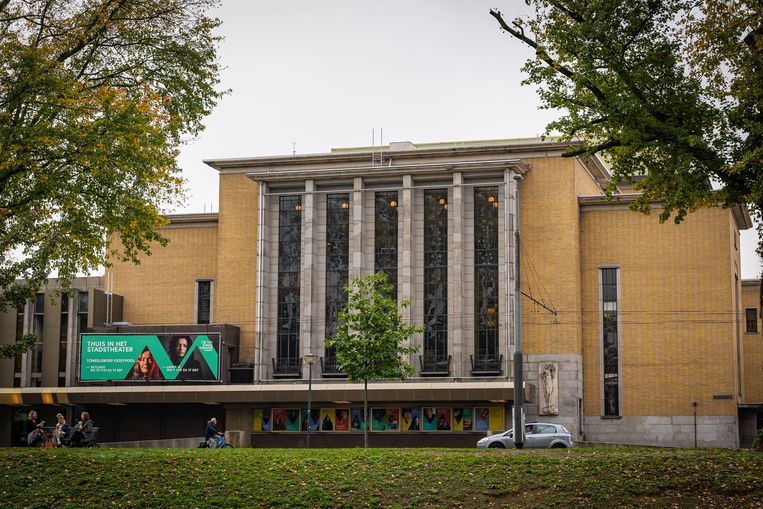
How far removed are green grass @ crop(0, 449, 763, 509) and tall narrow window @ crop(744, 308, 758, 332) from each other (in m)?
54.7

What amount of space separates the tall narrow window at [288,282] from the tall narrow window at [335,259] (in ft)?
6.39

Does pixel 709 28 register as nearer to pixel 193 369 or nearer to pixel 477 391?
pixel 477 391

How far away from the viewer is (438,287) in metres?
66.1

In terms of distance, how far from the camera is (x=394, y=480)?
26.4m

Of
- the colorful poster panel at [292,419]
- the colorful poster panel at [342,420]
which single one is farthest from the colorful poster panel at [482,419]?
the colorful poster panel at [292,419]

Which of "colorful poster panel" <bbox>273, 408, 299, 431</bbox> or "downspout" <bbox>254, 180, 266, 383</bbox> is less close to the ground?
"downspout" <bbox>254, 180, 266, 383</bbox>

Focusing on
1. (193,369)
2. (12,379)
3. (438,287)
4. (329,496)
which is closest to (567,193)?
(438,287)

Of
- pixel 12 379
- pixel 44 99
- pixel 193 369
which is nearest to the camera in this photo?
pixel 44 99

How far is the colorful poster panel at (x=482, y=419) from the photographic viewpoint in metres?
63.2

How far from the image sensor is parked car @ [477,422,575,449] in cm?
4319

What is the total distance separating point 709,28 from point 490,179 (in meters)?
38.7

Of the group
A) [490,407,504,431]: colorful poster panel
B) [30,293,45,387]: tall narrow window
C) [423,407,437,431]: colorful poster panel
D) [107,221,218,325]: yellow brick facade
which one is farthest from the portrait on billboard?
[490,407,504,431]: colorful poster panel

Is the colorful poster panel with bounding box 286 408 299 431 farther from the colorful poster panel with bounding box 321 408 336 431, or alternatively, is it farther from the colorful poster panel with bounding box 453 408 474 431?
the colorful poster panel with bounding box 453 408 474 431

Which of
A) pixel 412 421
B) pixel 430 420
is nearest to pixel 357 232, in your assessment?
pixel 412 421
